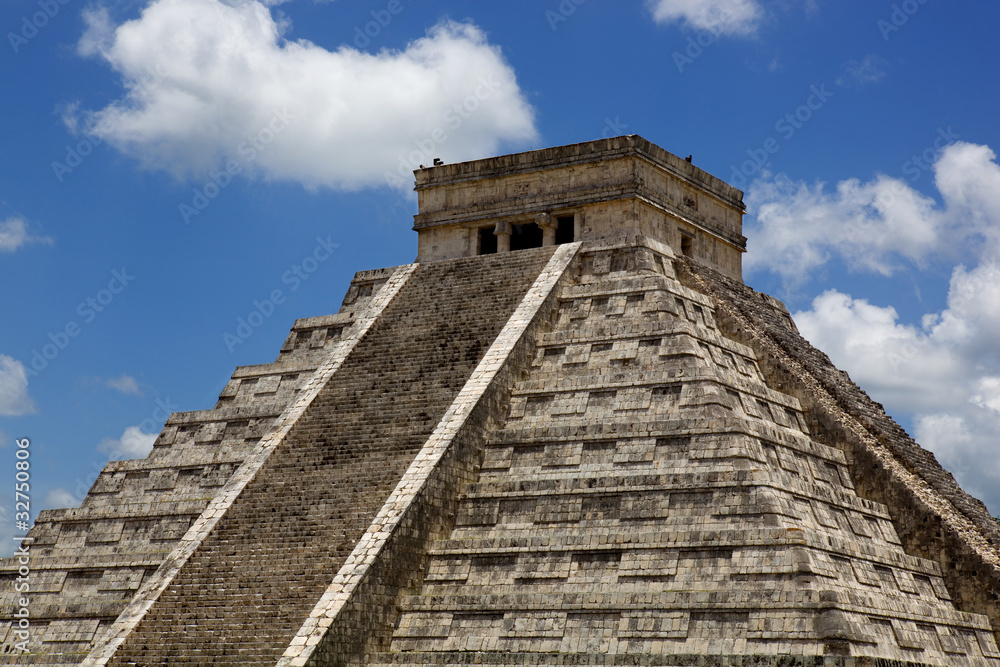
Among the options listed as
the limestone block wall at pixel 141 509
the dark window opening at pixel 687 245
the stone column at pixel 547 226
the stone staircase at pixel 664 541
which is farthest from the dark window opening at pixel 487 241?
the stone staircase at pixel 664 541

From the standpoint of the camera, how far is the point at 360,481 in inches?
663

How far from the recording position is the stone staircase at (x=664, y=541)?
45.4ft

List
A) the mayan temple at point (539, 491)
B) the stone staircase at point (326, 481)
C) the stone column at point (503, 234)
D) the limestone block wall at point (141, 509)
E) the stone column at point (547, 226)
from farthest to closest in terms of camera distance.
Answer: the stone column at point (503, 234)
the stone column at point (547, 226)
the limestone block wall at point (141, 509)
the stone staircase at point (326, 481)
the mayan temple at point (539, 491)

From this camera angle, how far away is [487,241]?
2267 centimetres

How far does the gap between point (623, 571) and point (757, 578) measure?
1.57m

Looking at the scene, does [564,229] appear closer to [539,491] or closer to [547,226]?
[547,226]

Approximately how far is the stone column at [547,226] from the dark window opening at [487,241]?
1.14 m

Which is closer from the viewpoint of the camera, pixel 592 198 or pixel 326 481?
pixel 326 481

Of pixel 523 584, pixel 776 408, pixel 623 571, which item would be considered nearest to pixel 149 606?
pixel 523 584

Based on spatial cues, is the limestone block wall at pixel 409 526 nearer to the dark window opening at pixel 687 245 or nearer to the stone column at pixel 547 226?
the stone column at pixel 547 226

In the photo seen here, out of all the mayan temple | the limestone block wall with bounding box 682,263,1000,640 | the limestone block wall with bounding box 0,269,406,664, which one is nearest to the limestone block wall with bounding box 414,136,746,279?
the mayan temple

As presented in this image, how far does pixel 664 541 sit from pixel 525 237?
347 inches

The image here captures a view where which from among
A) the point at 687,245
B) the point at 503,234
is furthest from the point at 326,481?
the point at 687,245

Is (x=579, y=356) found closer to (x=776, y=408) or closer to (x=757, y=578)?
(x=776, y=408)
